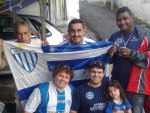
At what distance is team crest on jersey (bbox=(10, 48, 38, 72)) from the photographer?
356 centimetres

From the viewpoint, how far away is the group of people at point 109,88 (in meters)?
3.33

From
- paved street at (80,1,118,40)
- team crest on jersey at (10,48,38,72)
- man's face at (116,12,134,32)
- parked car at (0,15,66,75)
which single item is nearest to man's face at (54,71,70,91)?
team crest on jersey at (10,48,38,72)

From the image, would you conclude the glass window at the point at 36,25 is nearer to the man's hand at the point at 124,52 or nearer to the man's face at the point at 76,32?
the man's face at the point at 76,32

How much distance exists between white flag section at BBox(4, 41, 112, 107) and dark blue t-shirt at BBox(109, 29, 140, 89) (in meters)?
0.16

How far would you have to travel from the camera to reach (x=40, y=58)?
364 centimetres

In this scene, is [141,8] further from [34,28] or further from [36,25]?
[34,28]

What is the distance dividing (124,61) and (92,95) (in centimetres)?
57

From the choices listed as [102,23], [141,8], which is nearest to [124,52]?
[102,23]

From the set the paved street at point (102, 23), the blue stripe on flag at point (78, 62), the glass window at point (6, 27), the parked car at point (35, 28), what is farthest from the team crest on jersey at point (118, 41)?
the paved street at point (102, 23)

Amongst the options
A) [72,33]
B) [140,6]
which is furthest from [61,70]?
[140,6]

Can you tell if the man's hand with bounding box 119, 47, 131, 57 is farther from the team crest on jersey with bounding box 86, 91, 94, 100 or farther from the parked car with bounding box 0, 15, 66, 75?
the parked car with bounding box 0, 15, 66, 75

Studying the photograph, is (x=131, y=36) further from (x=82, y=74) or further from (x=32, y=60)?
(x=32, y=60)

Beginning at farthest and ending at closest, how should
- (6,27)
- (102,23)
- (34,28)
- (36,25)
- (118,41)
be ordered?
(102,23), (6,27), (36,25), (34,28), (118,41)

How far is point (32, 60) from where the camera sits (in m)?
3.62
